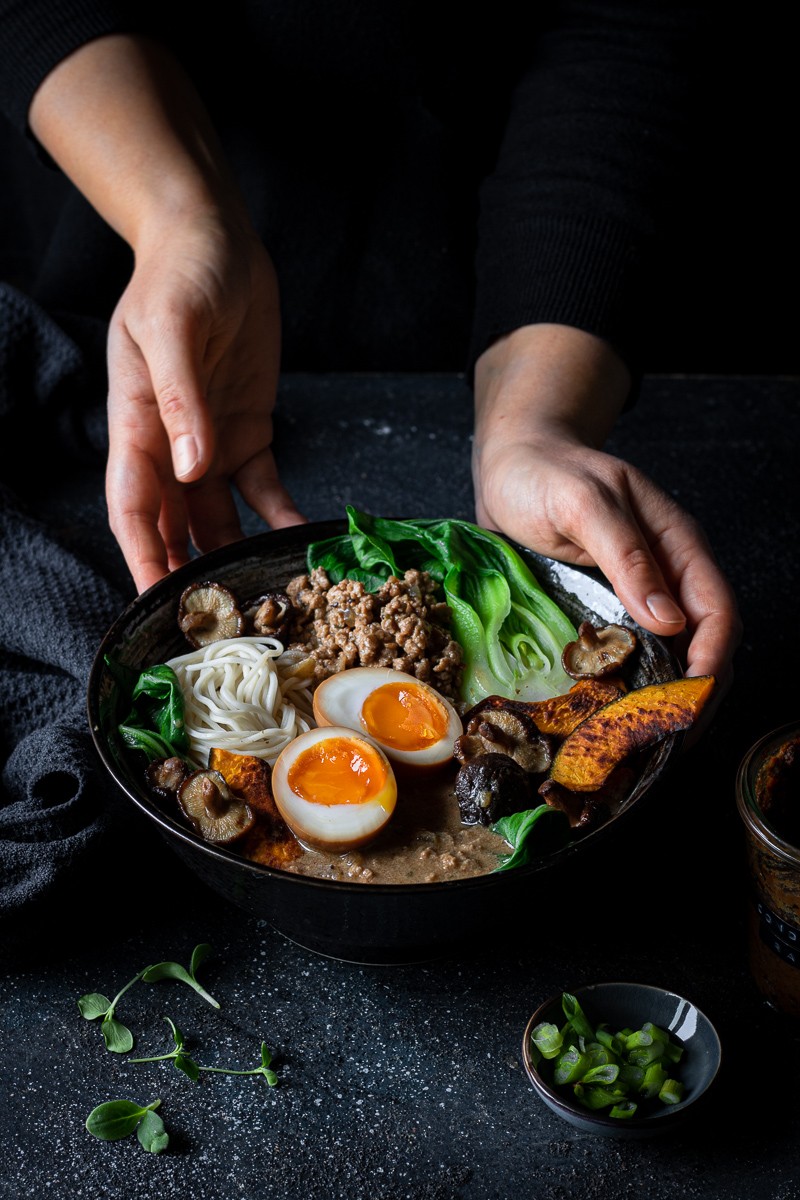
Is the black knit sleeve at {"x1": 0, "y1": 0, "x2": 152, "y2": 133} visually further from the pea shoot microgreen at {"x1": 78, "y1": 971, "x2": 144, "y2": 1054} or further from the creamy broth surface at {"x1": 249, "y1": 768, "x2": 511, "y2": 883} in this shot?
the pea shoot microgreen at {"x1": 78, "y1": 971, "x2": 144, "y2": 1054}

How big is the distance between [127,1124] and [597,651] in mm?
1229

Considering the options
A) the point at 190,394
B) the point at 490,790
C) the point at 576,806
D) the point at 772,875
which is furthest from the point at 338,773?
the point at 190,394

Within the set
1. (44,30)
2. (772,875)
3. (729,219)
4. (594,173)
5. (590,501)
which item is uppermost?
(44,30)

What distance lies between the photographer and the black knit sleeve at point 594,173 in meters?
2.99

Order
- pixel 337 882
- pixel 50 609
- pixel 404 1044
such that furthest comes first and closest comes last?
pixel 50 609 → pixel 404 1044 → pixel 337 882

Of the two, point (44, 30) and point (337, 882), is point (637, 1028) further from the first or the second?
point (44, 30)

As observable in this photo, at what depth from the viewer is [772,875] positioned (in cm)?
169

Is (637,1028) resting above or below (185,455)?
below

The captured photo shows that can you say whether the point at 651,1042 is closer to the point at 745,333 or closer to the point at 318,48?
the point at 318,48

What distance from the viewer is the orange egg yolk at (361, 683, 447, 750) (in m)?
2.06

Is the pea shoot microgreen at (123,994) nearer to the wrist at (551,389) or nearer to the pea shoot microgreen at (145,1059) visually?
the pea shoot microgreen at (145,1059)

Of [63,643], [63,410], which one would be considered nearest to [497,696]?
[63,643]

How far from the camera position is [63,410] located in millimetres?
3260

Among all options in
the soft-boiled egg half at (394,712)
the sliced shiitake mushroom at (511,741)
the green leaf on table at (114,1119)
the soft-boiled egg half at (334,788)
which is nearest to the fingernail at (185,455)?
the soft-boiled egg half at (394,712)
